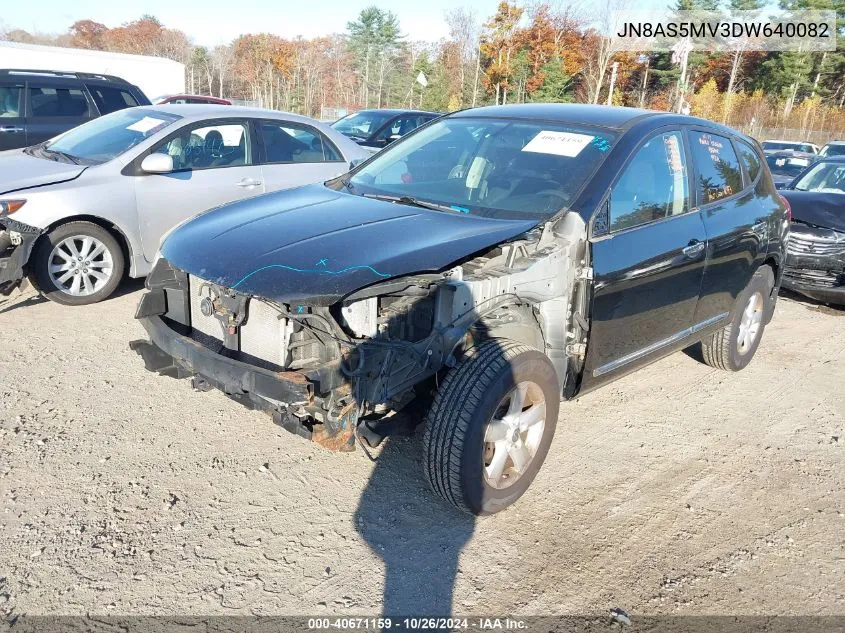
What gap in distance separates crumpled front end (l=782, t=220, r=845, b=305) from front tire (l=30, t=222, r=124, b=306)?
6433mm

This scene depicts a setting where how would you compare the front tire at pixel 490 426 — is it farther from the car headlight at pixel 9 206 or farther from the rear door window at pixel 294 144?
the rear door window at pixel 294 144

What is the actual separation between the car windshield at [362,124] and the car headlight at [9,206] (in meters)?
7.68

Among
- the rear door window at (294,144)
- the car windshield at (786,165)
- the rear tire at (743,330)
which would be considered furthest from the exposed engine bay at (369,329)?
the car windshield at (786,165)

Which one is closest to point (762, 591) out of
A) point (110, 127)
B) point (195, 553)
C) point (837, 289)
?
point (195, 553)

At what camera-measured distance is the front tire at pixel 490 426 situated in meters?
2.94

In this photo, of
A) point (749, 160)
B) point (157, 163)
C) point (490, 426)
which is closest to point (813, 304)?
point (749, 160)

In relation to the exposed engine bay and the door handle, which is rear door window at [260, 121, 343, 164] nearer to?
the exposed engine bay

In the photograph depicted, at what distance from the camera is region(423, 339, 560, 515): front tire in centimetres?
294

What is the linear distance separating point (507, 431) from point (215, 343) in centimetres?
147

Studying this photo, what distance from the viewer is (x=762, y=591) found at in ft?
9.37

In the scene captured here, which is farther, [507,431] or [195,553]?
[507,431]

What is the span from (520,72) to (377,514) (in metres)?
44.5

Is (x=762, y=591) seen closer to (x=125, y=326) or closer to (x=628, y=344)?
(x=628, y=344)

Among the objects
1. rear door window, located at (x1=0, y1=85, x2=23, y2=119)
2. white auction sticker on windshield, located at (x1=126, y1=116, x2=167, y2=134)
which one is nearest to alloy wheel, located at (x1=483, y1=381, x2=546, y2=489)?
white auction sticker on windshield, located at (x1=126, y1=116, x2=167, y2=134)
